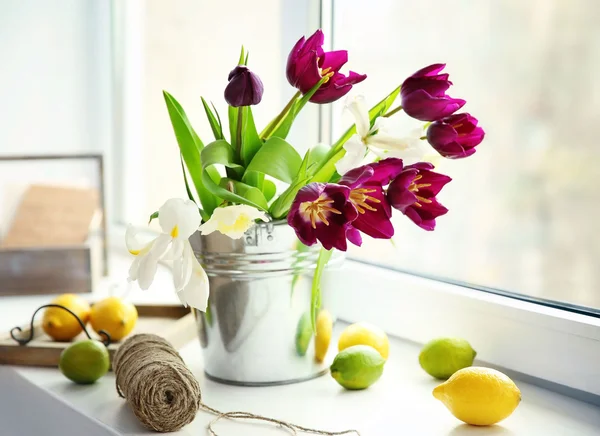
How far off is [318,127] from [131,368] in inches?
24.4

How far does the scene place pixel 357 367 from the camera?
2.88ft

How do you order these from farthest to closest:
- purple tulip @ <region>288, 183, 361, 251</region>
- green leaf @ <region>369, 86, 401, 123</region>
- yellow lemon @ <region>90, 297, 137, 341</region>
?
yellow lemon @ <region>90, 297, 137, 341</region> → green leaf @ <region>369, 86, 401, 123</region> → purple tulip @ <region>288, 183, 361, 251</region>

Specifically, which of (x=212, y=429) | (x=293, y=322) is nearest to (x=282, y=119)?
(x=293, y=322)

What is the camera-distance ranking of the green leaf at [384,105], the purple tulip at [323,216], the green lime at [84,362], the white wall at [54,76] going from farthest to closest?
the white wall at [54,76], the green lime at [84,362], the green leaf at [384,105], the purple tulip at [323,216]

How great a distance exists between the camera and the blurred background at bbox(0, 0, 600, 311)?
1087mm

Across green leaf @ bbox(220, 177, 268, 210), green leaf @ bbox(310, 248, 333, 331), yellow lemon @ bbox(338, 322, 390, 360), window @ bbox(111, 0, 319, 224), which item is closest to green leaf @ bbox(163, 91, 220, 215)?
green leaf @ bbox(220, 177, 268, 210)

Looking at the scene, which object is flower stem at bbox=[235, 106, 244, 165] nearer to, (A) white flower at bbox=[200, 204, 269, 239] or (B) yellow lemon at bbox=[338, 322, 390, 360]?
(A) white flower at bbox=[200, 204, 269, 239]

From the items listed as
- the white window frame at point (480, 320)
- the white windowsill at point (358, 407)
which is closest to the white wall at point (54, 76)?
the white window frame at point (480, 320)

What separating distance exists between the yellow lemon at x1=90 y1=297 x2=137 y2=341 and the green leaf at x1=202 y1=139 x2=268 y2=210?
1.05 ft

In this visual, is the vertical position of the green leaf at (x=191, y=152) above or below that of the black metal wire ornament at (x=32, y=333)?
above

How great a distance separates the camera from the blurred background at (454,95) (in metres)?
1.09

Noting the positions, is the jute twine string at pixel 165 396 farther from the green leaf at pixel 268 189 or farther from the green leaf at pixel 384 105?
the green leaf at pixel 384 105

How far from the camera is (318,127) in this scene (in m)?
1.29

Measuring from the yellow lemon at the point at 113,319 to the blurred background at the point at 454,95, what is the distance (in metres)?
0.41
